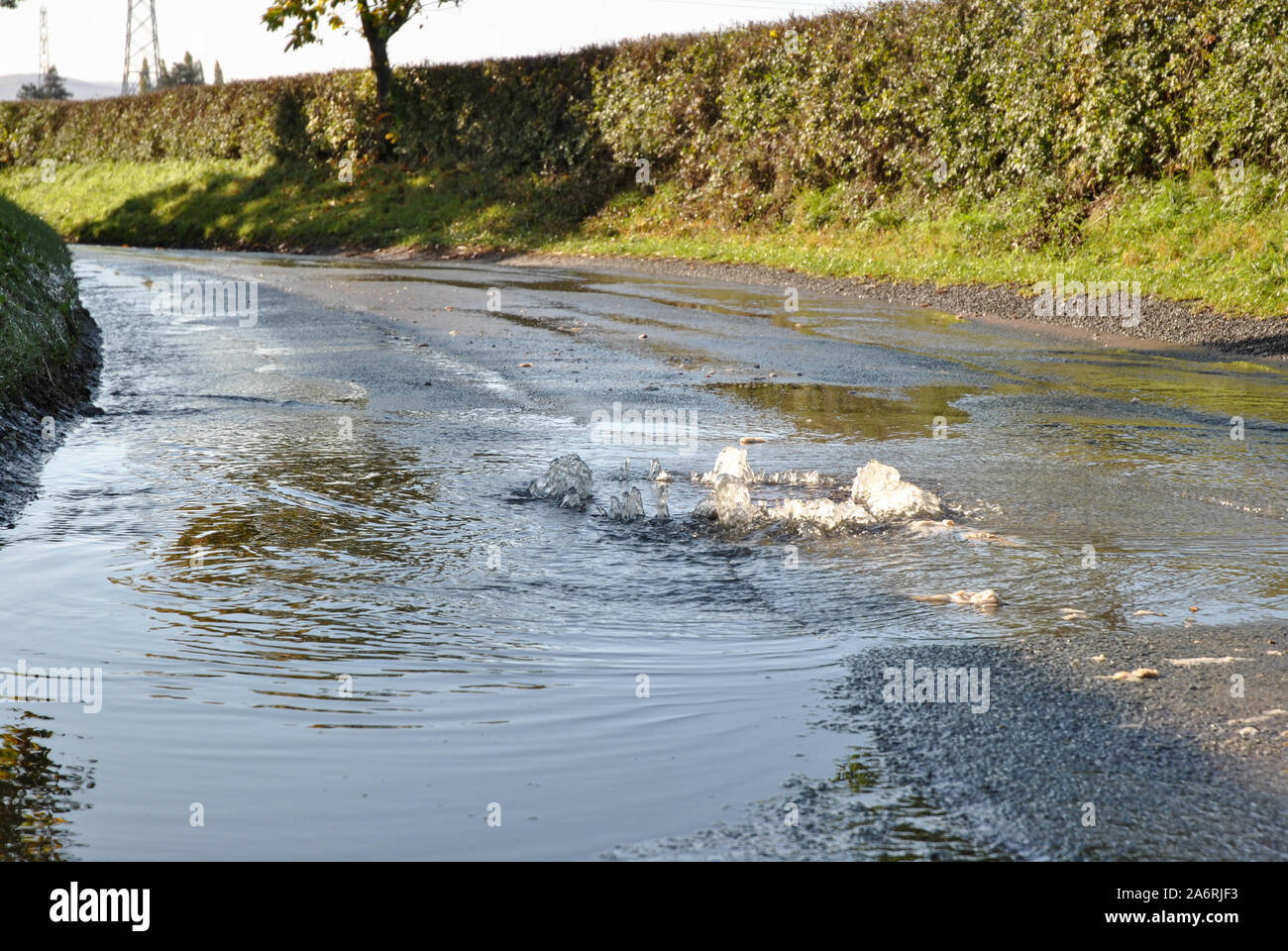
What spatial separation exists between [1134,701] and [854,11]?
20.8m

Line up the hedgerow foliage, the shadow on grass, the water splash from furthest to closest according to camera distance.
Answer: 1. the shadow on grass
2. the hedgerow foliage
3. the water splash

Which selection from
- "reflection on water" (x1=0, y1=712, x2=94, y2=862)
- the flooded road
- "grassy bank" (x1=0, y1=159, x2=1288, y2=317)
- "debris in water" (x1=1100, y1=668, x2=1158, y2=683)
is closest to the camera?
"reflection on water" (x1=0, y1=712, x2=94, y2=862)

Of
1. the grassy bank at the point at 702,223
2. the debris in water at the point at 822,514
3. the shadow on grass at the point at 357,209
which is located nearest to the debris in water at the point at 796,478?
the debris in water at the point at 822,514

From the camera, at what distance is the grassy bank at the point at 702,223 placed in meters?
13.8

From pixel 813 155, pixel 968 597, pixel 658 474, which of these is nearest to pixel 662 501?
pixel 658 474

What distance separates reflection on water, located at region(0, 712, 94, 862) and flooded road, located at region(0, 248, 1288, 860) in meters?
0.01

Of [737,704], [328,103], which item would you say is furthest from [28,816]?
[328,103]

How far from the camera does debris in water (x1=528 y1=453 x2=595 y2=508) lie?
5.94m

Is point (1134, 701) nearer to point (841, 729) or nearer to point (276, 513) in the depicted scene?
point (841, 729)

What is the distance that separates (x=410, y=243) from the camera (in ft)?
92.3

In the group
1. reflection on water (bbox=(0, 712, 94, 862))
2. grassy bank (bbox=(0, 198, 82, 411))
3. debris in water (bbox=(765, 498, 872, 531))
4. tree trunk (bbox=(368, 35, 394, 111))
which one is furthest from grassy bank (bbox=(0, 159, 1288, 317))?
reflection on water (bbox=(0, 712, 94, 862))

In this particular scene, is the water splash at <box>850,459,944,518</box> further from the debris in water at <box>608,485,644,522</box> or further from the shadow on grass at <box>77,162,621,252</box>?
the shadow on grass at <box>77,162,621,252</box>

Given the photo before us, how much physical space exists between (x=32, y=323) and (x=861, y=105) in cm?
1616
